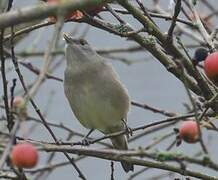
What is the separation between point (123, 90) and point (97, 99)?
16 centimetres

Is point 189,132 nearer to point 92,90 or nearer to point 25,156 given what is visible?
point 25,156

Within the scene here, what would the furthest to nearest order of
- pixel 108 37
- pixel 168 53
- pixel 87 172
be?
pixel 108 37, pixel 87 172, pixel 168 53

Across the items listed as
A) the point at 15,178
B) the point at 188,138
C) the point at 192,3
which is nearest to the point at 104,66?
the point at 192,3

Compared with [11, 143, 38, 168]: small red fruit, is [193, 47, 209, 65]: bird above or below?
above

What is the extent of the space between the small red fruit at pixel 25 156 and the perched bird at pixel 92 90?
6.32ft

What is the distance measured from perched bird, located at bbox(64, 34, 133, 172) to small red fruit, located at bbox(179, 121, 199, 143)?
5.77 ft

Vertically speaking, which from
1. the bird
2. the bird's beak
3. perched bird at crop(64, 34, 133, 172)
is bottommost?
the bird

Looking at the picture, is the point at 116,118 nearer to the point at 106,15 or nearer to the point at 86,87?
the point at 86,87

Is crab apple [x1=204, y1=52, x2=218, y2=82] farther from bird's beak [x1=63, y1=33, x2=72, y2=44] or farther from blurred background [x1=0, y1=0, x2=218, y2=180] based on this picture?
blurred background [x1=0, y1=0, x2=218, y2=180]

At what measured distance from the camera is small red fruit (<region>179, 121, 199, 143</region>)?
1.99m

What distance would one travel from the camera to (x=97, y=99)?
12.4 ft

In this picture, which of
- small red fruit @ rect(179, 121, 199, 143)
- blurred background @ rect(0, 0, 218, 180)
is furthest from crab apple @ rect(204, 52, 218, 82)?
blurred background @ rect(0, 0, 218, 180)

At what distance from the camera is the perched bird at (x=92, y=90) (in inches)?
149

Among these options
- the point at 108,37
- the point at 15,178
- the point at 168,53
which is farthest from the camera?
the point at 108,37
